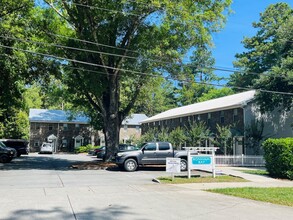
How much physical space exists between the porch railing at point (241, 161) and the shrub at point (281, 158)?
25.4ft

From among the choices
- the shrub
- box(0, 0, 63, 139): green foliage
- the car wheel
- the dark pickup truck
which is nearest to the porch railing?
the dark pickup truck

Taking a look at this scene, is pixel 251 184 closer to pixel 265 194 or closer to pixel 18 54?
pixel 265 194

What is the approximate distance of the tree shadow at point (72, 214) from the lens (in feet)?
26.0

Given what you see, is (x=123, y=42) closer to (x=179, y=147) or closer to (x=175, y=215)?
(x=179, y=147)

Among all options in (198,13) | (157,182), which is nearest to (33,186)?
(157,182)

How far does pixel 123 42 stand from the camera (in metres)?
24.8

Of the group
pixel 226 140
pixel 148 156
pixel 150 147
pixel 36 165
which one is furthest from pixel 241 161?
pixel 36 165

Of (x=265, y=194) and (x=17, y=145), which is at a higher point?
(x=17, y=145)

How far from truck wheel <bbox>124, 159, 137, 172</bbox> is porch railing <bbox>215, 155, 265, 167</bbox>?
7883 millimetres

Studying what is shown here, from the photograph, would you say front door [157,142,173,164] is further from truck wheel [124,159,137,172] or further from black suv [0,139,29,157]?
black suv [0,139,29,157]

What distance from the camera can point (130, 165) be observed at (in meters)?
21.1

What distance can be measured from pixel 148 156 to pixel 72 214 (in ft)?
44.2

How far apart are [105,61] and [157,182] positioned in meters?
13.9

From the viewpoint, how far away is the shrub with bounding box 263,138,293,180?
1739 centimetres
